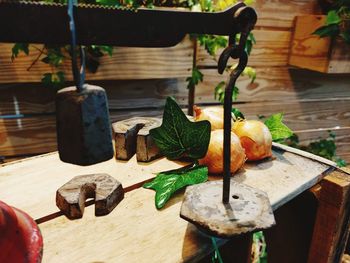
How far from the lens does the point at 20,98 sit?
180cm

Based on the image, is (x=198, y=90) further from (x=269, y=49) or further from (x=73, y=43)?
(x=73, y=43)

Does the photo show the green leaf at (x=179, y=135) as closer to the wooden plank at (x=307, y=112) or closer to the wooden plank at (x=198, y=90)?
the wooden plank at (x=198, y=90)

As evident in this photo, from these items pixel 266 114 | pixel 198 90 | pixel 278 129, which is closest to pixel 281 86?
pixel 266 114

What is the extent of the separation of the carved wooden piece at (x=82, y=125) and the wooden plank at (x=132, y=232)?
0.99 ft

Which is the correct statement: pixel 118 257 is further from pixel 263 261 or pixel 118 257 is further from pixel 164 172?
pixel 263 261

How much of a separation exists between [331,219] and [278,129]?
0.41 metres

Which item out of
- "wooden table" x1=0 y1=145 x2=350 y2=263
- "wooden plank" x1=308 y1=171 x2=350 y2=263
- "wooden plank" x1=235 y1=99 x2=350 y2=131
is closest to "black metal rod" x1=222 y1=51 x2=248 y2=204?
"wooden table" x1=0 y1=145 x2=350 y2=263

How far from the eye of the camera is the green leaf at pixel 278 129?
4.01 feet

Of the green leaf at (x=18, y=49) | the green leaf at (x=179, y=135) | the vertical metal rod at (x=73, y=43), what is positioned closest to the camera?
the vertical metal rod at (x=73, y=43)

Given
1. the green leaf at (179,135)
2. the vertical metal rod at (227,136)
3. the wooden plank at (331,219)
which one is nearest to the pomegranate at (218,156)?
the green leaf at (179,135)

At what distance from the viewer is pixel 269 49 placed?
2.29 metres

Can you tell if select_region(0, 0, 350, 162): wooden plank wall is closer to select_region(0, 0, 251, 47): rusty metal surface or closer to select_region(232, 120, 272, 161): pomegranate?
select_region(232, 120, 272, 161): pomegranate

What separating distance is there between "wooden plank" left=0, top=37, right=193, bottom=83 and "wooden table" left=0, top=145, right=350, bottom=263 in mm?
765

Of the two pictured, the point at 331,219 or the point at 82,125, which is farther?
the point at 331,219
